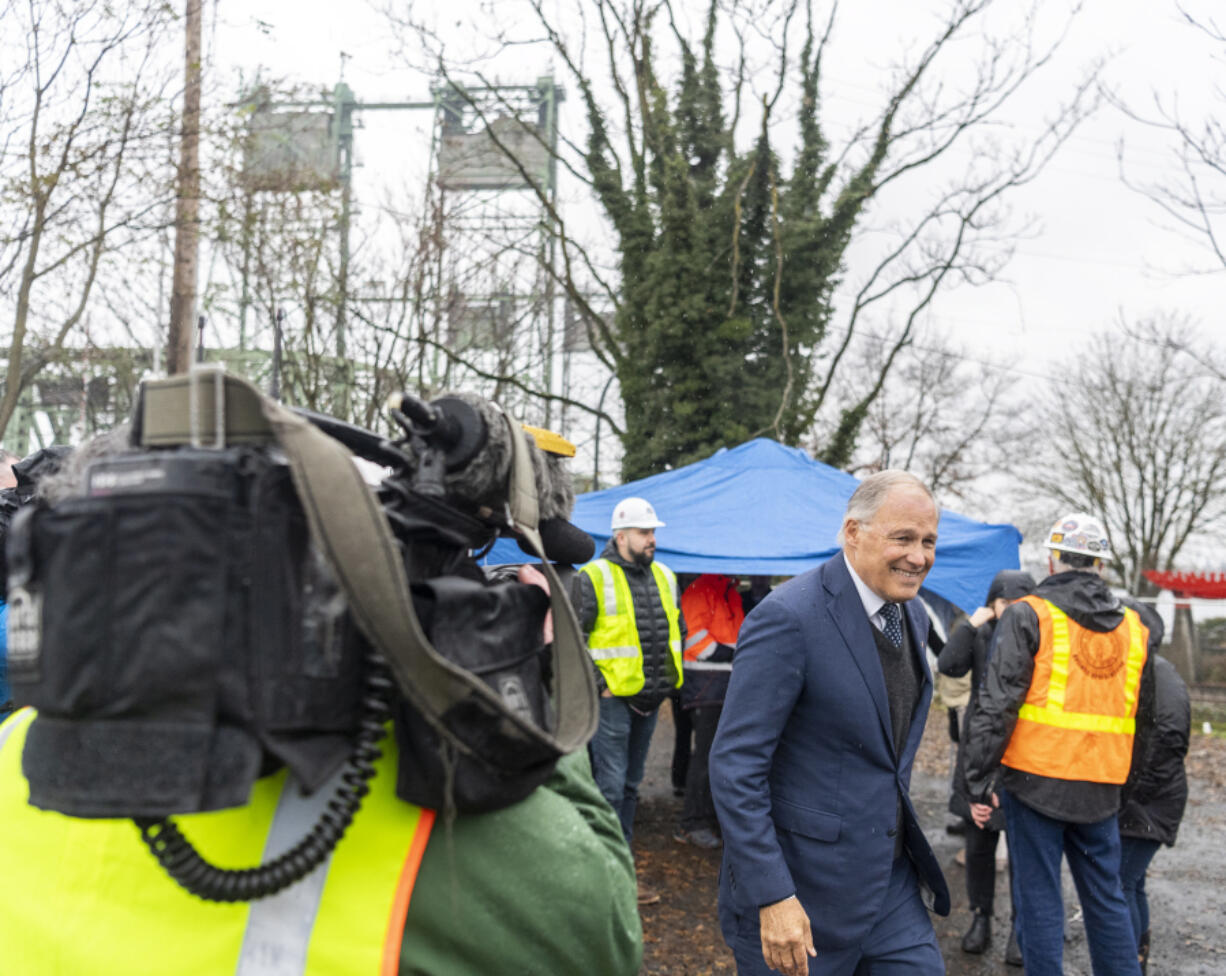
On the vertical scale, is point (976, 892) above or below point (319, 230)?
below

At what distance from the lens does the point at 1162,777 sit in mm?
4957

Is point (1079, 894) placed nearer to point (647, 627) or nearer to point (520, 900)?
point (647, 627)

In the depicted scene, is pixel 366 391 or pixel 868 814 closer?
pixel 868 814

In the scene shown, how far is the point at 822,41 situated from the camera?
57.5 ft

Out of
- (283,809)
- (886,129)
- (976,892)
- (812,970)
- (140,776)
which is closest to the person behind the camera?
(140,776)

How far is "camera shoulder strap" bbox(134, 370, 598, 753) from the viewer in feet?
3.34

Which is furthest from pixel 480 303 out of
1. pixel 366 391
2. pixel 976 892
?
pixel 976 892

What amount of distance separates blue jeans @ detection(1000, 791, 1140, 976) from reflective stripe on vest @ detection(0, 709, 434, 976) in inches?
153

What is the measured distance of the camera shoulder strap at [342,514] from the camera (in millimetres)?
1018

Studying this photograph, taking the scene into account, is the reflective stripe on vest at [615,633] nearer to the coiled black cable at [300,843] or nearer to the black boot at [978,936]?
the black boot at [978,936]

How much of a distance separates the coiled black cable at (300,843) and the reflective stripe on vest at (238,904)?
0.23 feet

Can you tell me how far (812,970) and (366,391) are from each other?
41.3ft

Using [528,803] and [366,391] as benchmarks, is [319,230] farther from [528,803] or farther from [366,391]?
[528,803]

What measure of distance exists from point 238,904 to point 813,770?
83.1 inches
